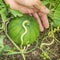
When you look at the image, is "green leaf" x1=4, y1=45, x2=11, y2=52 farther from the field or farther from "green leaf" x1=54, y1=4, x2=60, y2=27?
"green leaf" x1=54, y1=4, x2=60, y2=27

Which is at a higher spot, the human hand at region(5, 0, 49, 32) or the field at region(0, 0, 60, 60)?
the human hand at region(5, 0, 49, 32)

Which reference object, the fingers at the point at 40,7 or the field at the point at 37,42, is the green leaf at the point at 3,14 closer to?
the field at the point at 37,42

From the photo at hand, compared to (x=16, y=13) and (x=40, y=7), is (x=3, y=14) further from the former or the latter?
(x=40, y=7)

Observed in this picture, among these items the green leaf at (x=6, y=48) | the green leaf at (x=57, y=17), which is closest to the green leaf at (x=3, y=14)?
the green leaf at (x=6, y=48)

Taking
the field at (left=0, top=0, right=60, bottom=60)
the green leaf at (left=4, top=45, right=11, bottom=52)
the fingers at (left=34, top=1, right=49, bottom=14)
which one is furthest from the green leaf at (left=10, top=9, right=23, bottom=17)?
the green leaf at (left=4, top=45, right=11, bottom=52)

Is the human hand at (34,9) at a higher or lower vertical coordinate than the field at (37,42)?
higher

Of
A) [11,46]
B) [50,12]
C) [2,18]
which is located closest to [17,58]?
[11,46]
